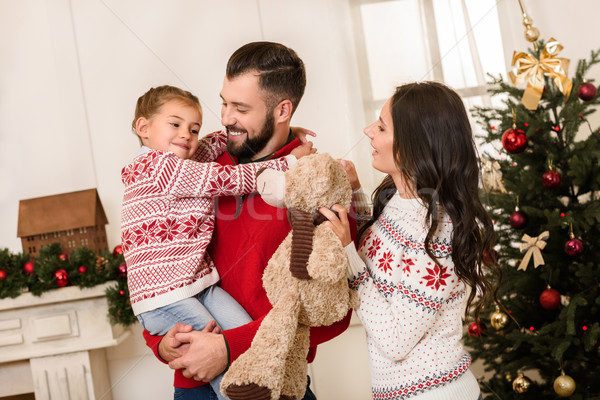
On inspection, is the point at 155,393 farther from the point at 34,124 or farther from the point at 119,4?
the point at 119,4

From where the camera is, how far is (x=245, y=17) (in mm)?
3221

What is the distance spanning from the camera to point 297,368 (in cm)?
120

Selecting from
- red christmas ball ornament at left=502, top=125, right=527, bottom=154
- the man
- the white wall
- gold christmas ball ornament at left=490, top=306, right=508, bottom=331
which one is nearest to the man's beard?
the man

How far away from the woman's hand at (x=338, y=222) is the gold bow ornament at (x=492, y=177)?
1.49 meters

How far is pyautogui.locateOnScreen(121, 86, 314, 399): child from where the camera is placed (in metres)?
1.38

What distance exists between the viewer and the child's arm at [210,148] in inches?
65.7

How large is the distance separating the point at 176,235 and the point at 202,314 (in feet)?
0.69

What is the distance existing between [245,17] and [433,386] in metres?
2.51

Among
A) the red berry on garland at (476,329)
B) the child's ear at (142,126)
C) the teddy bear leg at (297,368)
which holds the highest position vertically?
the child's ear at (142,126)

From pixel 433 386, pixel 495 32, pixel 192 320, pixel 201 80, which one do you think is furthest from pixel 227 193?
pixel 495 32

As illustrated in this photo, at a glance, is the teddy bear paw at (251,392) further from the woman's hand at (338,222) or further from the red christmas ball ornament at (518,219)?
the red christmas ball ornament at (518,219)

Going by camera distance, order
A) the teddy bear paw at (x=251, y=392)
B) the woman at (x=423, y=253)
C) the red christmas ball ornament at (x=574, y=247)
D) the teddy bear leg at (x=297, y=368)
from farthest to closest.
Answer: the red christmas ball ornament at (x=574, y=247) < the woman at (x=423, y=253) < the teddy bear leg at (x=297, y=368) < the teddy bear paw at (x=251, y=392)

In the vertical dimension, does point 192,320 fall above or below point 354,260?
below

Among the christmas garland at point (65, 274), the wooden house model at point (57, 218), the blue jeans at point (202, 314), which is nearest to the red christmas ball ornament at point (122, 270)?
the christmas garland at point (65, 274)
